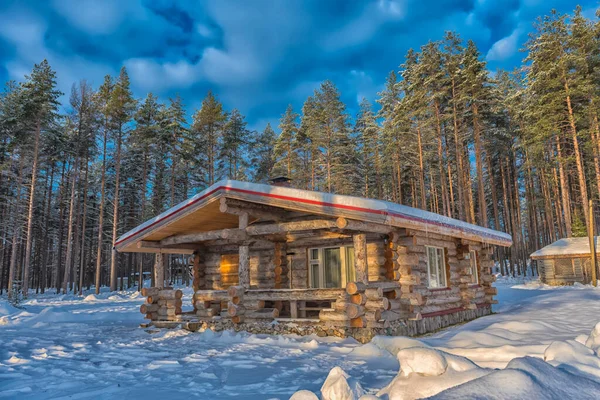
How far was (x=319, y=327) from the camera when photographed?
10477 millimetres

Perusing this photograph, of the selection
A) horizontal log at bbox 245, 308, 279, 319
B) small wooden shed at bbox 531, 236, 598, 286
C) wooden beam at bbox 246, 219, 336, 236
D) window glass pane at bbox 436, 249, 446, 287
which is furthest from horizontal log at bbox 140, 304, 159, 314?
small wooden shed at bbox 531, 236, 598, 286

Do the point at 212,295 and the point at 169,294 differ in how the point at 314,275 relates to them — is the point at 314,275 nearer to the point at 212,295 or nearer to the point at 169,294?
the point at 212,295

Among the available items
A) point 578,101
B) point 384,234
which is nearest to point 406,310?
point 384,234

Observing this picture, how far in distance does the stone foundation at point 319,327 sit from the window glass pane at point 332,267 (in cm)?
280

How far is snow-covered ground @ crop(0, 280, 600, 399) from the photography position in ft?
11.6

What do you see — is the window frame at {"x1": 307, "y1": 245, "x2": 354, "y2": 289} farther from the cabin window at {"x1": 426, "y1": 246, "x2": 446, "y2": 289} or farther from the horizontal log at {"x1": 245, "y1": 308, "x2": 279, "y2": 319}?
the cabin window at {"x1": 426, "y1": 246, "x2": 446, "y2": 289}

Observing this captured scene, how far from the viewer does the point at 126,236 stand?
1397 cm

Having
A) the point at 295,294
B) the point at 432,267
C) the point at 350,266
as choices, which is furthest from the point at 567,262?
the point at 295,294

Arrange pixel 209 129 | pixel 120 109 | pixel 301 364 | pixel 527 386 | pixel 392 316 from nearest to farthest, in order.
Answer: pixel 527 386 < pixel 301 364 < pixel 392 316 < pixel 120 109 < pixel 209 129

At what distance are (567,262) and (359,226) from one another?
2670 centimetres

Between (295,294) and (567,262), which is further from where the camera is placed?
(567,262)

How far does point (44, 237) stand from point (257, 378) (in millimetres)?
39309

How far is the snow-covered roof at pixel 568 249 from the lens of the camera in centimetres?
2786

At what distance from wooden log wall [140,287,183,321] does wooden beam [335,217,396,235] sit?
695 cm
